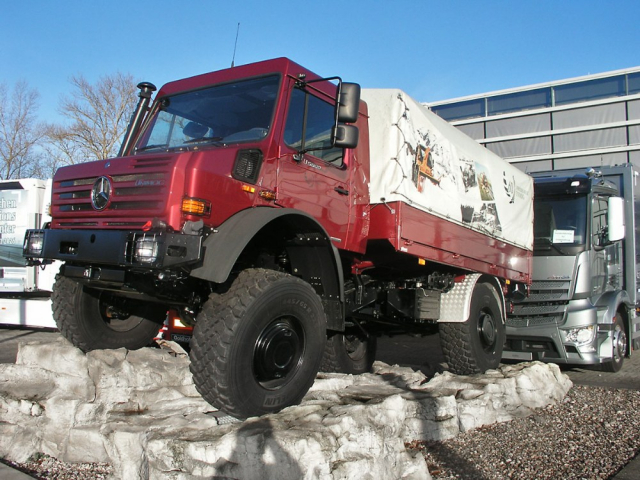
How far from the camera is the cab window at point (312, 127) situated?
4.66 metres

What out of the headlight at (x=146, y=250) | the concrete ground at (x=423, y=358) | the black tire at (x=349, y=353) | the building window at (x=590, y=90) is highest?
the building window at (x=590, y=90)

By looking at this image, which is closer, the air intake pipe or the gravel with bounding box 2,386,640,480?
the gravel with bounding box 2,386,640,480

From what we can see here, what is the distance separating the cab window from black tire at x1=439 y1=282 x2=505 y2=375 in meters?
2.52

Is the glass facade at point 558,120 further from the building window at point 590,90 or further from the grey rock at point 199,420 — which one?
the grey rock at point 199,420

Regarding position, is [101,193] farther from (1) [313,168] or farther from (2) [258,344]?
(1) [313,168]

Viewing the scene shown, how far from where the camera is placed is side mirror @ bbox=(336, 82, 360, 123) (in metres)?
4.39

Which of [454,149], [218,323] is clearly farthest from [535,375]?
[218,323]

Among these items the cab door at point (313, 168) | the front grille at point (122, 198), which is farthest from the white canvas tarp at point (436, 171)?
the front grille at point (122, 198)

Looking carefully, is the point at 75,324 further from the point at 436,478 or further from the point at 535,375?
the point at 535,375

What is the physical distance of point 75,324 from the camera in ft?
16.0

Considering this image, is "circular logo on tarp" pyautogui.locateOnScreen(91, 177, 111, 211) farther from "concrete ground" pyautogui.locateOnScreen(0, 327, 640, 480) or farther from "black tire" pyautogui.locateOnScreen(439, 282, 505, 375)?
"black tire" pyautogui.locateOnScreen(439, 282, 505, 375)

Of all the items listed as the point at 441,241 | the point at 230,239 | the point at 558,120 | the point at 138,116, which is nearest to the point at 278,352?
the point at 230,239

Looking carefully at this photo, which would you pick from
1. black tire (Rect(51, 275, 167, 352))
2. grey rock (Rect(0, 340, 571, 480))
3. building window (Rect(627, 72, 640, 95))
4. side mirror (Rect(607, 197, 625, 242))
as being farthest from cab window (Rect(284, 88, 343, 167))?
building window (Rect(627, 72, 640, 95))

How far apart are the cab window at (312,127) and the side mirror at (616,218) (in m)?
5.03
